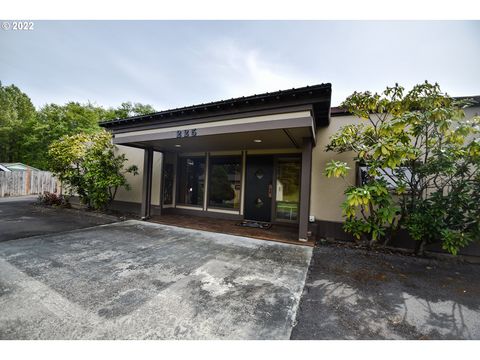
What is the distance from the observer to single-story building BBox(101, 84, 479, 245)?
4055 millimetres

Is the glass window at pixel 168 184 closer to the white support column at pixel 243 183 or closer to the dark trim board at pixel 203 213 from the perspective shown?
the dark trim board at pixel 203 213

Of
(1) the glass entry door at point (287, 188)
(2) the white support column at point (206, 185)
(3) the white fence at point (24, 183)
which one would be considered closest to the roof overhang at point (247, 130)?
(1) the glass entry door at point (287, 188)

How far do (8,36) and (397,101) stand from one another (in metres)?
8.95

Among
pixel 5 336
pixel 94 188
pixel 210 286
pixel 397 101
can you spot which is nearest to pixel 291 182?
pixel 397 101

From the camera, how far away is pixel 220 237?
4.85 meters

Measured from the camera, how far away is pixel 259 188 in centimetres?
652

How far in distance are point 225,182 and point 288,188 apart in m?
2.33

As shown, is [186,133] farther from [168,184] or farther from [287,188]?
[287,188]

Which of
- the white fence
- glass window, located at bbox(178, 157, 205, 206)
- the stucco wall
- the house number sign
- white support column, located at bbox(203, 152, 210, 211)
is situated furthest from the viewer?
the white fence

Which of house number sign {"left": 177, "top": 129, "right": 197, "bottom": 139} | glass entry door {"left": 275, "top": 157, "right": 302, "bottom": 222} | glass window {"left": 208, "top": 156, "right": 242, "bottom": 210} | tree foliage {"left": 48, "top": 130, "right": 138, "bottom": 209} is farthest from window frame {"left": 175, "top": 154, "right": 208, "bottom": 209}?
glass entry door {"left": 275, "top": 157, "right": 302, "bottom": 222}

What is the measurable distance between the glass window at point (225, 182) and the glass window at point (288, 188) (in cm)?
144

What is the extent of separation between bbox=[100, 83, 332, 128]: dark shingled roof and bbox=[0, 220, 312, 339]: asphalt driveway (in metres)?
3.06

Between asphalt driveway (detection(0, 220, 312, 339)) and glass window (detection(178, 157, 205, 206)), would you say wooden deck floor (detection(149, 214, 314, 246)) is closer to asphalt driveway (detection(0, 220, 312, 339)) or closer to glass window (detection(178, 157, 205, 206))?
asphalt driveway (detection(0, 220, 312, 339))

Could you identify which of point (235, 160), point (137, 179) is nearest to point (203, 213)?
point (235, 160)
